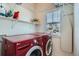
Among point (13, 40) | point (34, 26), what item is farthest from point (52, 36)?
point (13, 40)

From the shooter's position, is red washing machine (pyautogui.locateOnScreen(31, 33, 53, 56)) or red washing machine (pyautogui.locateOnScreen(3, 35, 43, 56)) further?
red washing machine (pyautogui.locateOnScreen(31, 33, 53, 56))

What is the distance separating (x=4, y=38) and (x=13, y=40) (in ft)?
0.37

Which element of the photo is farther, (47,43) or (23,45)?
(47,43)

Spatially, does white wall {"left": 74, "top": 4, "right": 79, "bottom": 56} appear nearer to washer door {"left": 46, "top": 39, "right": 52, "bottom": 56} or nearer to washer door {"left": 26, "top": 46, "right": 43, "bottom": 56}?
washer door {"left": 46, "top": 39, "right": 52, "bottom": 56}

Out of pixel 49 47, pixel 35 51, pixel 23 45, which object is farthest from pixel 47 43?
pixel 23 45

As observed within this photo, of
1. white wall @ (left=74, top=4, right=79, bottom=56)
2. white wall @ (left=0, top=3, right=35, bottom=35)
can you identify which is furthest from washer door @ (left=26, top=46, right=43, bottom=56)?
white wall @ (left=74, top=4, right=79, bottom=56)

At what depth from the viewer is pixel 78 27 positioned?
61.9 inches

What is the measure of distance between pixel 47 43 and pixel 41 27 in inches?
8.2

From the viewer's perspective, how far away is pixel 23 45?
4.78 ft

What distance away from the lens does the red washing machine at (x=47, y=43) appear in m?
1.56

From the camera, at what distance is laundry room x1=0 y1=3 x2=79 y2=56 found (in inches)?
58.3

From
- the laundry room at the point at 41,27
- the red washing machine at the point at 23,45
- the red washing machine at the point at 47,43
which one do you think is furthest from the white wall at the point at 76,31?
the red washing machine at the point at 23,45

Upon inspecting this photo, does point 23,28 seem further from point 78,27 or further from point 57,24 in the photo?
point 78,27

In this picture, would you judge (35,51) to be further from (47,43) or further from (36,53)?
(47,43)
